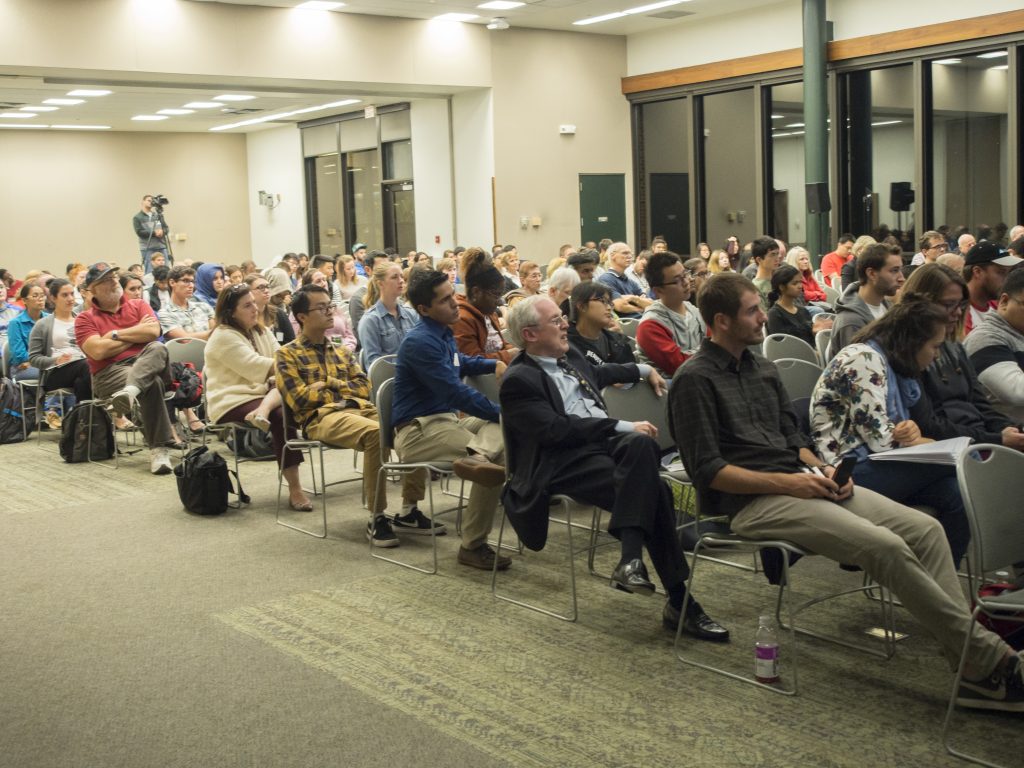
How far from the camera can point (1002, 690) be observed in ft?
10.6

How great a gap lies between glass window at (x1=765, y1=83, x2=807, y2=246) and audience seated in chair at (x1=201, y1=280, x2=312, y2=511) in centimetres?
1081

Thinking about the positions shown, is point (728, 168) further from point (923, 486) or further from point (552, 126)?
point (923, 486)

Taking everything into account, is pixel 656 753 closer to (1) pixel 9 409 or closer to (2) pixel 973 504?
(2) pixel 973 504

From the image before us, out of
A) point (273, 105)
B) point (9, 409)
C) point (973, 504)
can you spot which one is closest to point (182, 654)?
point (973, 504)

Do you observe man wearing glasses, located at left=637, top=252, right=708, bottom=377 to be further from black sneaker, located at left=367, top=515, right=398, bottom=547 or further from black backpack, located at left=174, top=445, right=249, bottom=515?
black backpack, located at left=174, top=445, right=249, bottom=515

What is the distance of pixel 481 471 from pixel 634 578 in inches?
37.0

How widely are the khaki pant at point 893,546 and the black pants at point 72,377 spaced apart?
237 inches

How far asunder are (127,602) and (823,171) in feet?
37.4

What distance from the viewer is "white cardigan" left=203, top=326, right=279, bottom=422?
6.32 m

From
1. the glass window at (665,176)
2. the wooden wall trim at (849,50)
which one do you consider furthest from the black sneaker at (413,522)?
the glass window at (665,176)

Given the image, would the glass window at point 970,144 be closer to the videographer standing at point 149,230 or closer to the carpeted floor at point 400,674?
the carpeted floor at point 400,674

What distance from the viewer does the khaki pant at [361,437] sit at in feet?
17.9

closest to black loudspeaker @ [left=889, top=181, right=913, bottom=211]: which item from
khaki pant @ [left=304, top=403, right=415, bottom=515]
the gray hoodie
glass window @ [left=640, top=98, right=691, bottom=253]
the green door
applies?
glass window @ [left=640, top=98, right=691, bottom=253]

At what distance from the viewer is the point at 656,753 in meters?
3.10
